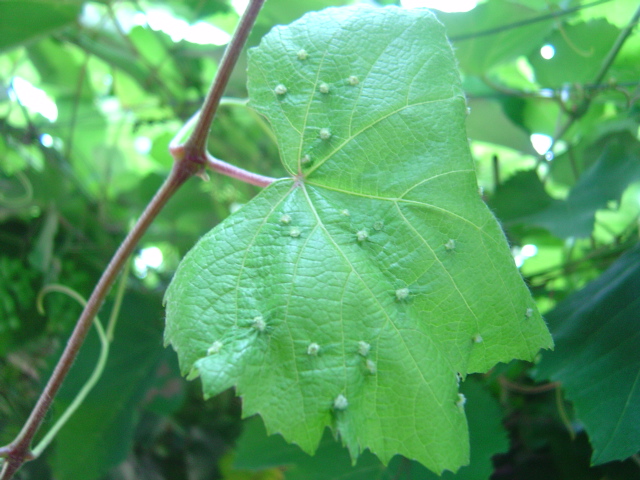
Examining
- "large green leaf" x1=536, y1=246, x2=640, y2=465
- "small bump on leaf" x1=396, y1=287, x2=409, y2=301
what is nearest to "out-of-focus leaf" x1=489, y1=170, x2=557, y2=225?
"large green leaf" x1=536, y1=246, x2=640, y2=465

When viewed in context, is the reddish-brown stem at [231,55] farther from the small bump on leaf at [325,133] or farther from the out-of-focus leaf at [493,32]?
the out-of-focus leaf at [493,32]

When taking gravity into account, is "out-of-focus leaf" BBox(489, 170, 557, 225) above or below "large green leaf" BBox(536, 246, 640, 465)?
above

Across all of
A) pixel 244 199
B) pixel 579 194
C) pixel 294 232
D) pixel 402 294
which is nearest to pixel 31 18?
pixel 244 199

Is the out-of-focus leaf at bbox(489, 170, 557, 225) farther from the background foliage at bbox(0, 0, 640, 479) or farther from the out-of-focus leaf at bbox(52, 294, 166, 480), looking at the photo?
the out-of-focus leaf at bbox(52, 294, 166, 480)

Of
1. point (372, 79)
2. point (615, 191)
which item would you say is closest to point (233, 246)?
point (372, 79)

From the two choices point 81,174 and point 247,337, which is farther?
point 81,174

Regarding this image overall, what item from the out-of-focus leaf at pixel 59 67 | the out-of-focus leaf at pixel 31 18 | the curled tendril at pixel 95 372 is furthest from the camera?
the out-of-focus leaf at pixel 59 67

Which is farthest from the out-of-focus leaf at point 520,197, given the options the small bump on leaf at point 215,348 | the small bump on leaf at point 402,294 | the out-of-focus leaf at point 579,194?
the small bump on leaf at point 215,348

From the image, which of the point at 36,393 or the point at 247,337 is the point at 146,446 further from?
the point at 247,337

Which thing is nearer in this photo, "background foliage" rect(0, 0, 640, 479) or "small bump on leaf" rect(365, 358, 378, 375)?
"small bump on leaf" rect(365, 358, 378, 375)
